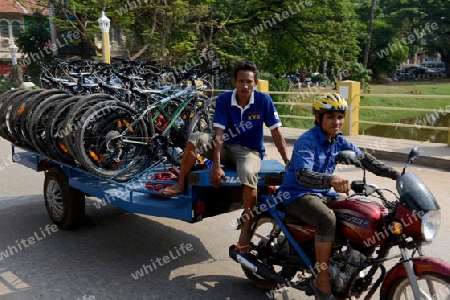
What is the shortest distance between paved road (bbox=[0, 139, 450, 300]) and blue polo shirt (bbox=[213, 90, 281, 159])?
48.0 inches

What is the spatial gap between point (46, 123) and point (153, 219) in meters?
1.71

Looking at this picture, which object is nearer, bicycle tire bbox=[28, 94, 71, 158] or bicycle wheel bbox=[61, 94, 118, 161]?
bicycle wheel bbox=[61, 94, 118, 161]

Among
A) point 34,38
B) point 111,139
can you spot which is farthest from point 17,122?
point 34,38

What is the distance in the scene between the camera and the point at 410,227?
9.15ft

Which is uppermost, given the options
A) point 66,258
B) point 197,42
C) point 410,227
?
point 197,42

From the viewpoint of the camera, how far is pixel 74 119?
4.97 metres

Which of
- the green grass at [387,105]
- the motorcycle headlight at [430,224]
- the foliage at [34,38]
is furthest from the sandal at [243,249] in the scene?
the foliage at [34,38]

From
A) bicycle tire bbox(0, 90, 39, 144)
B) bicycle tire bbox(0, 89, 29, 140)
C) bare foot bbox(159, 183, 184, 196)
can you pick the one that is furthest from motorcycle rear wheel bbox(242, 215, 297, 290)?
bicycle tire bbox(0, 89, 29, 140)

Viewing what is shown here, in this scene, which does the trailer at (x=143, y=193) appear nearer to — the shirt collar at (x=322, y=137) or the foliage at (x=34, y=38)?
the shirt collar at (x=322, y=137)

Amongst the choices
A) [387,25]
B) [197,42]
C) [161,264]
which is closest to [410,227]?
[161,264]

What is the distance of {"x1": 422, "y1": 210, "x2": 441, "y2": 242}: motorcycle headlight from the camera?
2.71 meters

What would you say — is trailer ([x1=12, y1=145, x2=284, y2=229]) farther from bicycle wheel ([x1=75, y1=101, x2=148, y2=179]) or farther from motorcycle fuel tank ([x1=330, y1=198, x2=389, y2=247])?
motorcycle fuel tank ([x1=330, y1=198, x2=389, y2=247])

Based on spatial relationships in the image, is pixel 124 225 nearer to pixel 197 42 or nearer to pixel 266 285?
pixel 266 285

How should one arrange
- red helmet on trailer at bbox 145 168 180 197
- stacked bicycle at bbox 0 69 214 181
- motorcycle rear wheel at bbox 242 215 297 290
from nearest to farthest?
1. motorcycle rear wheel at bbox 242 215 297 290
2. red helmet on trailer at bbox 145 168 180 197
3. stacked bicycle at bbox 0 69 214 181
